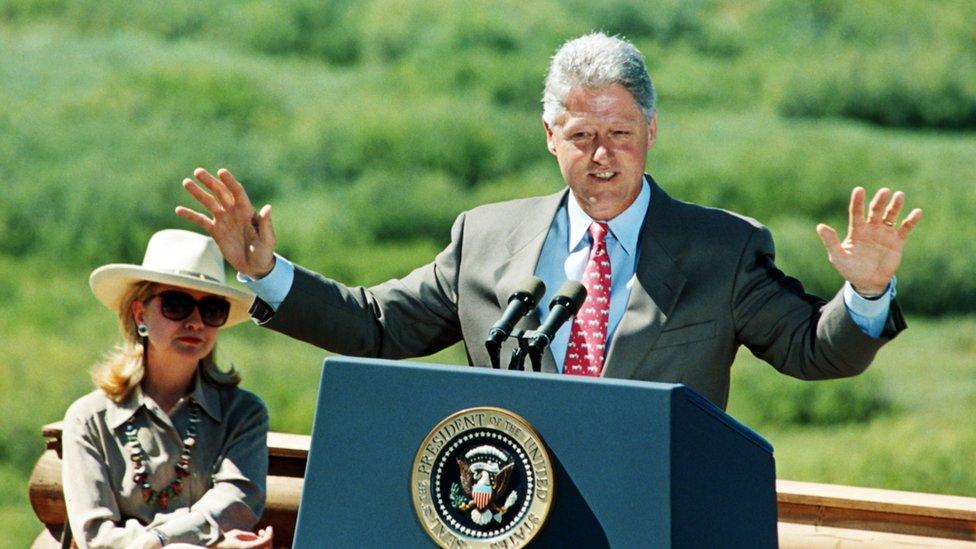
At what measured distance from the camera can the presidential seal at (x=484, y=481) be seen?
2072mm

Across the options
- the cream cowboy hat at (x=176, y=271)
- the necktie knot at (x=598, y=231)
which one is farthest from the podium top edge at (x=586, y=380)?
the cream cowboy hat at (x=176, y=271)

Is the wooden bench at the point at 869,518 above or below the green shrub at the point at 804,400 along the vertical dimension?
below

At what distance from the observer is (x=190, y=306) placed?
3816 mm

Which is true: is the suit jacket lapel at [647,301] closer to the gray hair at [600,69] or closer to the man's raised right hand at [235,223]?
the gray hair at [600,69]

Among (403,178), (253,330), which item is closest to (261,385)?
(253,330)

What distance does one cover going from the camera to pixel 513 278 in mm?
2848

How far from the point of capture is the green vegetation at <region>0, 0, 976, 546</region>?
284 inches

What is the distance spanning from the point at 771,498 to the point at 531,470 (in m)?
0.47

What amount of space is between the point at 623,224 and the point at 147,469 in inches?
54.7

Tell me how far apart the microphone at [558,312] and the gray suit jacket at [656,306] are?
39 centimetres

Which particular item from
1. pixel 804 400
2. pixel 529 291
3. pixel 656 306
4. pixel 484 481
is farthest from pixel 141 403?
pixel 804 400

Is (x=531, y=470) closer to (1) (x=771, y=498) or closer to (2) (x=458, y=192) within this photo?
(1) (x=771, y=498)

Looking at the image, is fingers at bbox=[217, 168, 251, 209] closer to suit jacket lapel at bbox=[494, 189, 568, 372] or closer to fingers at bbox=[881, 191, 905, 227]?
suit jacket lapel at bbox=[494, 189, 568, 372]

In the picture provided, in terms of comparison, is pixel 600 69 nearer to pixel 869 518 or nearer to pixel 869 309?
pixel 869 309
